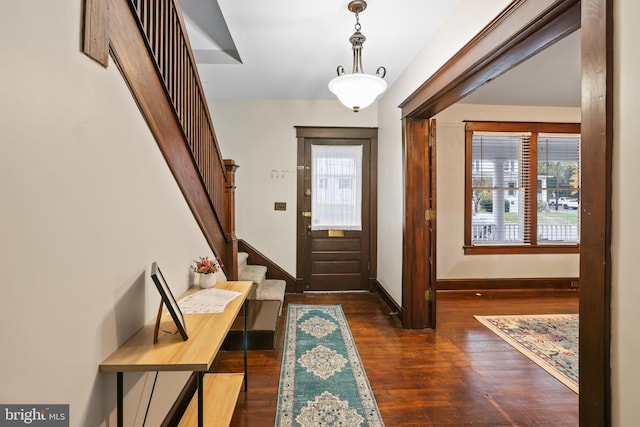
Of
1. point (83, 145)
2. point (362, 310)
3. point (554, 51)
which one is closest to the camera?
point (83, 145)

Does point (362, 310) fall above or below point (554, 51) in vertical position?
below

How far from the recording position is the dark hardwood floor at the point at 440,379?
187 centimetres

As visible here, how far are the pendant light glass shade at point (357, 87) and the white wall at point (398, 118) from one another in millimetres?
591

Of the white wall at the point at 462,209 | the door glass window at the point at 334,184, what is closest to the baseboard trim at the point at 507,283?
the white wall at the point at 462,209

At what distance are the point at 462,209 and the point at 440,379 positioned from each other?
2.61m

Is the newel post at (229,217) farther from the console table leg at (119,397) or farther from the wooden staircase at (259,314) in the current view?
the console table leg at (119,397)

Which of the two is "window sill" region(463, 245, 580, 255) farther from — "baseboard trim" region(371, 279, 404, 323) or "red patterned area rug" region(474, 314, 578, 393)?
"baseboard trim" region(371, 279, 404, 323)

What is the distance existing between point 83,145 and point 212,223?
1.45m

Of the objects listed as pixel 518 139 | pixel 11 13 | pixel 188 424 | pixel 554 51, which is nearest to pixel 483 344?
pixel 188 424

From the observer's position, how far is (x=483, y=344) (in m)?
2.78

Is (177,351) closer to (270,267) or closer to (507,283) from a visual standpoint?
(270,267)

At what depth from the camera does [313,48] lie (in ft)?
9.10

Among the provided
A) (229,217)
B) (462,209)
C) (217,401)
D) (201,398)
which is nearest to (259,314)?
(229,217)

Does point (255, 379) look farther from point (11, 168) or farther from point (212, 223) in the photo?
point (11, 168)
